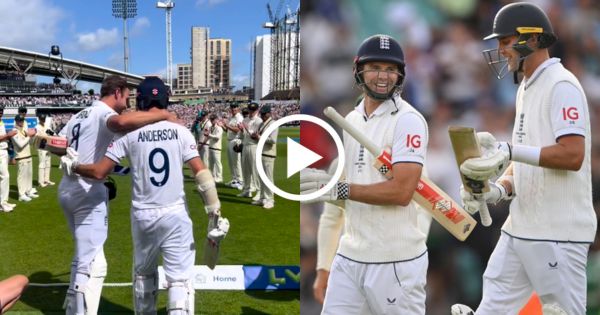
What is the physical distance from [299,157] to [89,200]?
163 centimetres

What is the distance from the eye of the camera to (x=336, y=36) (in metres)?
3.49

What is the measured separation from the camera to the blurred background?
11.4ft

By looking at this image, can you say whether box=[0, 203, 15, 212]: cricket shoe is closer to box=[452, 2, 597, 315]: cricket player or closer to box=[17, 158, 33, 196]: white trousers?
box=[17, 158, 33, 196]: white trousers

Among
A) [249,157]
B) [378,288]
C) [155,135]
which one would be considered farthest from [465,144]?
[249,157]

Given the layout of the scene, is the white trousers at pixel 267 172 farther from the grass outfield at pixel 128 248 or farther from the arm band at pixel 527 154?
the arm band at pixel 527 154

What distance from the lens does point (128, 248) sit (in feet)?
17.9

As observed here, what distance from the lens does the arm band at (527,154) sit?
101 inches

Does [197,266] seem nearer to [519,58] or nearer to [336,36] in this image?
[336,36]

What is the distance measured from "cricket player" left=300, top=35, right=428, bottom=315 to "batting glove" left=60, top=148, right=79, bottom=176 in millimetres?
1963

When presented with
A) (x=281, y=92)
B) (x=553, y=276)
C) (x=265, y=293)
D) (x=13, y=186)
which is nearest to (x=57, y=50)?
(x=281, y=92)

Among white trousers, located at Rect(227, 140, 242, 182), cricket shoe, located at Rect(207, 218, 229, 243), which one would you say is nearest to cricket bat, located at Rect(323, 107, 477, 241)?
cricket shoe, located at Rect(207, 218, 229, 243)

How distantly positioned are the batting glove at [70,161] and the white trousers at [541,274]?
292 centimetres

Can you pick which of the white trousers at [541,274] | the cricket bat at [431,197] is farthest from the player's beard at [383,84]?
the white trousers at [541,274]

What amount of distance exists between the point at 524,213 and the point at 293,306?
2150 millimetres
